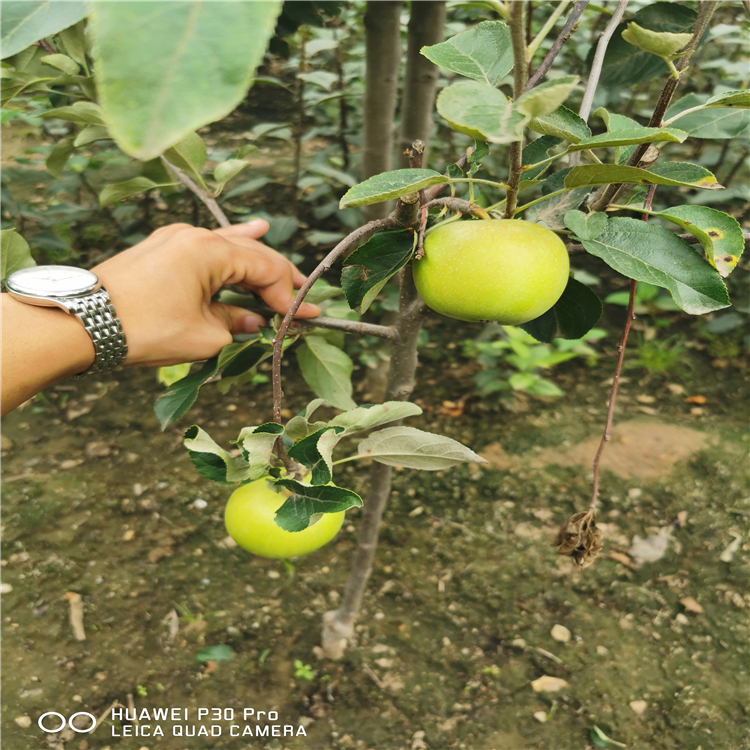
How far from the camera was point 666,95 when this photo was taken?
60 centimetres

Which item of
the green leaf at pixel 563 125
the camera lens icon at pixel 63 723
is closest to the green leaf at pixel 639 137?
the green leaf at pixel 563 125

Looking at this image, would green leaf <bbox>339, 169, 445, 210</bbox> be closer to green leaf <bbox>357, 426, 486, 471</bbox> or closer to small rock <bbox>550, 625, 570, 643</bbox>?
green leaf <bbox>357, 426, 486, 471</bbox>

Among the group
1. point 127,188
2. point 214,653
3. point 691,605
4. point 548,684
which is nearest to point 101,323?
point 127,188

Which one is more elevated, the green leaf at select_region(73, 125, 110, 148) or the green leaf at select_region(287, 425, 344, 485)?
the green leaf at select_region(73, 125, 110, 148)

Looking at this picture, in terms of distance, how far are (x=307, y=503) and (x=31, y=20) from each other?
0.55 metres

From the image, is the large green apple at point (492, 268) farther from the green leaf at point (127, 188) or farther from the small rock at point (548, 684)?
the small rock at point (548, 684)

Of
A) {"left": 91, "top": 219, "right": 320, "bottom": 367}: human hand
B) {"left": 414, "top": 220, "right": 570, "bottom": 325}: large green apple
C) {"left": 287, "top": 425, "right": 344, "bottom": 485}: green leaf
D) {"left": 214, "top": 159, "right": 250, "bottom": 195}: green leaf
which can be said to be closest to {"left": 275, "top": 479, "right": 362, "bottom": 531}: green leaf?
{"left": 287, "top": 425, "right": 344, "bottom": 485}: green leaf

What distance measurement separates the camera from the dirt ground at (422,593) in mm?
1406

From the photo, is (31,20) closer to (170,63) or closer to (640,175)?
(170,63)

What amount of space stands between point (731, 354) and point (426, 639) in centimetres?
181

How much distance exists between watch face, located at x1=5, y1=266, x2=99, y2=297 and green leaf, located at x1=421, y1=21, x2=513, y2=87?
701mm

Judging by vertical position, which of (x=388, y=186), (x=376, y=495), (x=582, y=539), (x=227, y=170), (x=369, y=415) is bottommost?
(x=376, y=495)

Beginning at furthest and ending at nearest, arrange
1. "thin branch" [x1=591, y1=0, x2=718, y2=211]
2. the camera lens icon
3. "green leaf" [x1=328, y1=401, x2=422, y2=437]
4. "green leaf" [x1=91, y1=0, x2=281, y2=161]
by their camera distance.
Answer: the camera lens icon < "green leaf" [x1=328, y1=401, x2=422, y2=437] < "thin branch" [x1=591, y1=0, x2=718, y2=211] < "green leaf" [x1=91, y1=0, x2=281, y2=161]

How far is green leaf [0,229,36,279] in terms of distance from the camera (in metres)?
1.04
